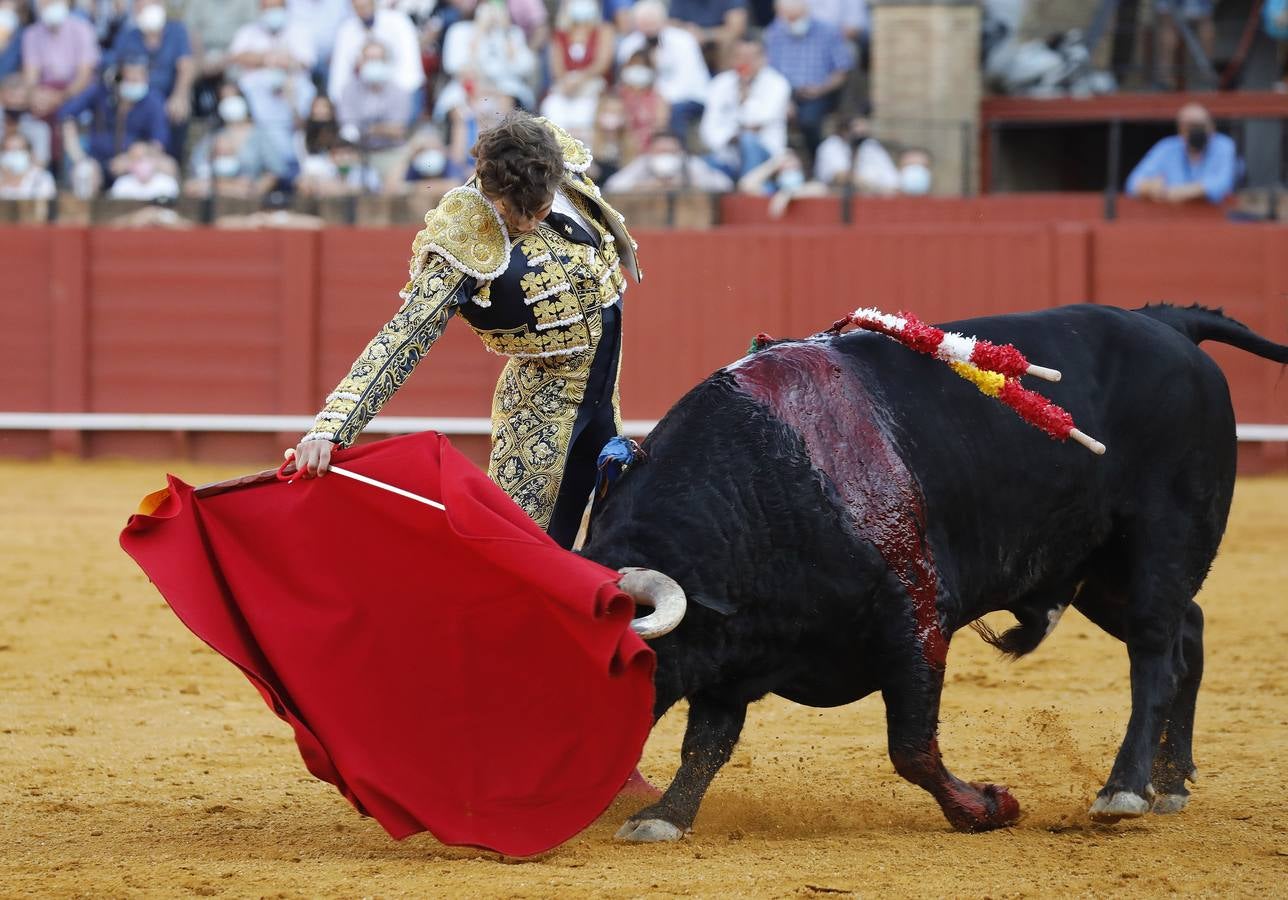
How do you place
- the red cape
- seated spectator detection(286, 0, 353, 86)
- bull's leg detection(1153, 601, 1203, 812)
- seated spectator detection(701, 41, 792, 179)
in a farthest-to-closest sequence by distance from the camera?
seated spectator detection(286, 0, 353, 86) → seated spectator detection(701, 41, 792, 179) → bull's leg detection(1153, 601, 1203, 812) → the red cape

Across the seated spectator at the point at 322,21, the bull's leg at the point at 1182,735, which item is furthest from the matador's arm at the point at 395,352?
the seated spectator at the point at 322,21

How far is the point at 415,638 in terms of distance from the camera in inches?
124

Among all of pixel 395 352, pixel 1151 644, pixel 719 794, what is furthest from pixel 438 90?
pixel 1151 644

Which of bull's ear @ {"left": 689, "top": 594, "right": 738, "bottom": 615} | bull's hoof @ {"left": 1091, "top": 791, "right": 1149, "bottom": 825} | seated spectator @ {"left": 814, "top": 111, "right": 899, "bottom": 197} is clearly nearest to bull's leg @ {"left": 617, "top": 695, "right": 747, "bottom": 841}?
bull's ear @ {"left": 689, "top": 594, "right": 738, "bottom": 615}

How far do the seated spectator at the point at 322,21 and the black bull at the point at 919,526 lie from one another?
780cm

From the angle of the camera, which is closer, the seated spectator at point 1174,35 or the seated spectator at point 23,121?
the seated spectator at point 23,121

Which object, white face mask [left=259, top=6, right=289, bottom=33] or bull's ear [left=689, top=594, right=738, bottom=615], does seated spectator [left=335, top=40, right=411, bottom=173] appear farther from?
bull's ear [left=689, top=594, right=738, bottom=615]

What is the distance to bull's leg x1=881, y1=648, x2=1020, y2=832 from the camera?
10.7ft

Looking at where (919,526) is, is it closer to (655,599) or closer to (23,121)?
(655,599)

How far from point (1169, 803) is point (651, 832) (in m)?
1.06

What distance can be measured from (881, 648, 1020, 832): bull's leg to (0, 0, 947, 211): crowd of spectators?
262 inches

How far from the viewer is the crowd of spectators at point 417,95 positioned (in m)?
9.80

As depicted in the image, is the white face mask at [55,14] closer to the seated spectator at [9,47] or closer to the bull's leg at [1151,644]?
the seated spectator at [9,47]

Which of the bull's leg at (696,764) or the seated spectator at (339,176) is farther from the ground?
the seated spectator at (339,176)
